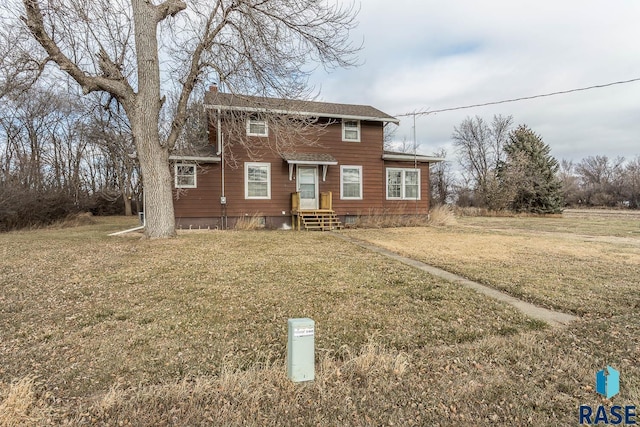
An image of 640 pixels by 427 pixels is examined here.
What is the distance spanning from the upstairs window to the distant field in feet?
35.1

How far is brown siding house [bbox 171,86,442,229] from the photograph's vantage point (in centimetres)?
1481

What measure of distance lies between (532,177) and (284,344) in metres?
33.9

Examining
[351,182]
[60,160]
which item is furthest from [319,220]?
[60,160]

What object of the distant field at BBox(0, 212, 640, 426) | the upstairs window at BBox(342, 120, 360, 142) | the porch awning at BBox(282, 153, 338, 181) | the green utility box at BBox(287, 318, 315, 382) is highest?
the upstairs window at BBox(342, 120, 360, 142)

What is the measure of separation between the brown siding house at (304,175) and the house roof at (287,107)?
0.07m

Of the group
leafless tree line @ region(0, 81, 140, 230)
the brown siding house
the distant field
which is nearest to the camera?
the distant field

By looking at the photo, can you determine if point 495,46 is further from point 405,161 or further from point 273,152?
point 273,152

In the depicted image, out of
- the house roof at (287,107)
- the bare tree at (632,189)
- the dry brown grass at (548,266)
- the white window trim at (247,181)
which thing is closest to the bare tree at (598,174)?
the bare tree at (632,189)

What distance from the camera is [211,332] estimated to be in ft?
11.9

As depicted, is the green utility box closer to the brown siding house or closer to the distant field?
the distant field

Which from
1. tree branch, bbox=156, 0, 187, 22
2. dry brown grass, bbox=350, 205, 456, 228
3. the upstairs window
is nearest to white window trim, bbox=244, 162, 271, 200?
the upstairs window

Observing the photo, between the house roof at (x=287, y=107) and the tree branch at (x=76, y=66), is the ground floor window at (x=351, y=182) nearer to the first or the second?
the house roof at (x=287, y=107)

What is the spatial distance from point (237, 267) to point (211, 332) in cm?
309

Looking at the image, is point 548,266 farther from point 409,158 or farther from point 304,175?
point 409,158
